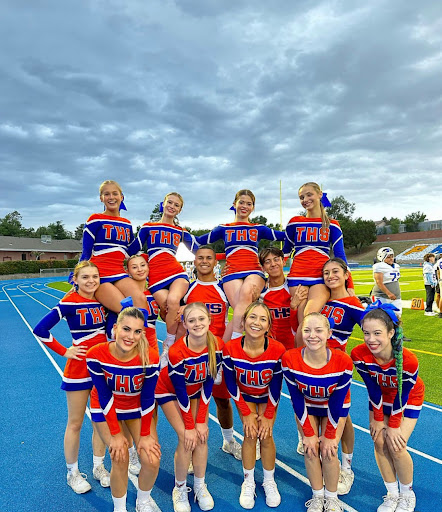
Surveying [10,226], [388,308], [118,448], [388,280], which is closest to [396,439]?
[388,308]

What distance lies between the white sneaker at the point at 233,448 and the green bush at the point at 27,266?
1748 inches

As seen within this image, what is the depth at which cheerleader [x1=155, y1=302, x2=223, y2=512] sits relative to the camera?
3.04 metres

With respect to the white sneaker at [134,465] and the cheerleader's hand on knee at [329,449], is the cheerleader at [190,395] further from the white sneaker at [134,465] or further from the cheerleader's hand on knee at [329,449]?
the cheerleader's hand on knee at [329,449]

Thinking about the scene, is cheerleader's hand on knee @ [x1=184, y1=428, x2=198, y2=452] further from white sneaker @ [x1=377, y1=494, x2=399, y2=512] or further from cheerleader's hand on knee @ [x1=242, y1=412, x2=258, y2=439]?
white sneaker @ [x1=377, y1=494, x2=399, y2=512]

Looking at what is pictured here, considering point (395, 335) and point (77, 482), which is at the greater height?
point (395, 335)

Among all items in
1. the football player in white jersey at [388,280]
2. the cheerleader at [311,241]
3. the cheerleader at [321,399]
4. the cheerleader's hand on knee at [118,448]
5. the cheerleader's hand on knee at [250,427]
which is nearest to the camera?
the cheerleader's hand on knee at [118,448]

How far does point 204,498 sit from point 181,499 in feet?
0.65

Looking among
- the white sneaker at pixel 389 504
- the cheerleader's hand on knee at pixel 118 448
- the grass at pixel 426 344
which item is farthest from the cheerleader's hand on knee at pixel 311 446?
the grass at pixel 426 344

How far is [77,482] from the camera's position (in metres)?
3.31

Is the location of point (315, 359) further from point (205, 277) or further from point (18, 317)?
point (18, 317)

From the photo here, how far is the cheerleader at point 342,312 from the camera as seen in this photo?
336 cm

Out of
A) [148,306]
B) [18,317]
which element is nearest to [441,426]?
[148,306]

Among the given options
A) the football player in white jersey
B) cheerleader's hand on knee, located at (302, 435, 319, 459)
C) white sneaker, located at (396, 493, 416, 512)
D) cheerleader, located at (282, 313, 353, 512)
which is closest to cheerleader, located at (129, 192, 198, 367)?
cheerleader, located at (282, 313, 353, 512)

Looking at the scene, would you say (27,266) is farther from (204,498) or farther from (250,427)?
(250,427)
